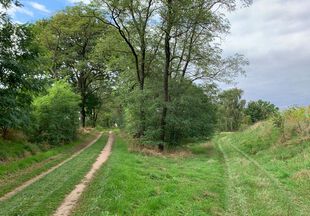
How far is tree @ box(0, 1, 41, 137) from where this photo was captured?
14.1 metres

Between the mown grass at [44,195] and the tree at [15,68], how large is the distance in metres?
2.99

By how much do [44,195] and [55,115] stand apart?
1938 centimetres

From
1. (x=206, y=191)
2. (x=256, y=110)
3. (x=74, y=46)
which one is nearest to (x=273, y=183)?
(x=206, y=191)

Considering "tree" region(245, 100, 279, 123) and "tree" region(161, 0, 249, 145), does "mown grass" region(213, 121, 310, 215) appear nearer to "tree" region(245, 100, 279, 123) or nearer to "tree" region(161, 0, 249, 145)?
"tree" region(161, 0, 249, 145)

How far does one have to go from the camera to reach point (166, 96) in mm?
29328

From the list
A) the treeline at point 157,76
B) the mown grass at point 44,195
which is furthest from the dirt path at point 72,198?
the treeline at point 157,76

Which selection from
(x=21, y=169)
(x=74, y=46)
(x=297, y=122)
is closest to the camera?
(x=21, y=169)

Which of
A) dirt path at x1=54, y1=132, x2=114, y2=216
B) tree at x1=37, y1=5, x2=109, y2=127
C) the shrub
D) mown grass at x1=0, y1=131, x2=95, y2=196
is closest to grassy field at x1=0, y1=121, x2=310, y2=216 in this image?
dirt path at x1=54, y1=132, x2=114, y2=216

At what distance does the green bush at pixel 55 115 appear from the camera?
2892 cm

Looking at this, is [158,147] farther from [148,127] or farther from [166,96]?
[166,96]

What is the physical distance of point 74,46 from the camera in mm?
51781

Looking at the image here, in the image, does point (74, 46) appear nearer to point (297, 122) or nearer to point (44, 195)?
point (297, 122)

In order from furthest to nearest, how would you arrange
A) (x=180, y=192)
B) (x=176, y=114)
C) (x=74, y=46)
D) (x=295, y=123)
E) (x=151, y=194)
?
(x=74, y=46)
(x=176, y=114)
(x=295, y=123)
(x=180, y=192)
(x=151, y=194)

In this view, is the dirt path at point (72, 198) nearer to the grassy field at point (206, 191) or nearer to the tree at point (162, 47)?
the grassy field at point (206, 191)
